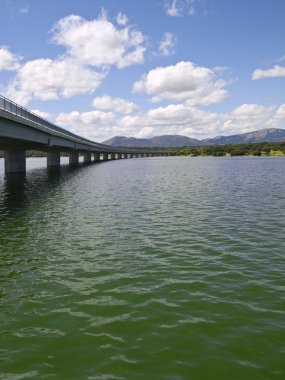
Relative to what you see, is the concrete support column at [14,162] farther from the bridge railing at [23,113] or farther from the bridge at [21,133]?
the bridge railing at [23,113]

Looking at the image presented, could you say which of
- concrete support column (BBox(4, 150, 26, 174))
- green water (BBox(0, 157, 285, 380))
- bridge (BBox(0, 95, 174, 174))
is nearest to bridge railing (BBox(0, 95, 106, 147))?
bridge (BBox(0, 95, 174, 174))

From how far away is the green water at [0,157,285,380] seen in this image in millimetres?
8602

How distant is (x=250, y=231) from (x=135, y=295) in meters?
11.6

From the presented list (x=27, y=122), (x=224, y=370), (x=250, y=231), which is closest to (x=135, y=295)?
(x=224, y=370)

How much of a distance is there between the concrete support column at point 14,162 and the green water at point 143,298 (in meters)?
52.1

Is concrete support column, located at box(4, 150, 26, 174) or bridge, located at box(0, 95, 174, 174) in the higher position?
bridge, located at box(0, 95, 174, 174)

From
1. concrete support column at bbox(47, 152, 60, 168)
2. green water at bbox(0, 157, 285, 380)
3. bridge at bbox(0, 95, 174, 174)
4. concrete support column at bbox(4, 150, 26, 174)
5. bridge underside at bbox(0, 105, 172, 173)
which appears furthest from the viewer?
concrete support column at bbox(47, 152, 60, 168)

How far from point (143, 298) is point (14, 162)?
2701 inches

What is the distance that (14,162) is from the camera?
7469cm

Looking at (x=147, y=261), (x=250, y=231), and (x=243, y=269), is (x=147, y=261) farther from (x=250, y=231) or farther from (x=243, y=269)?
(x=250, y=231)

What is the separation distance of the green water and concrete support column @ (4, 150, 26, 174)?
52.1 metres

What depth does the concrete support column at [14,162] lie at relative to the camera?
7422 cm

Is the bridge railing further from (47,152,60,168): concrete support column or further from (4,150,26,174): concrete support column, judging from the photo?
(47,152,60,168): concrete support column

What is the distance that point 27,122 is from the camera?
45250 mm
